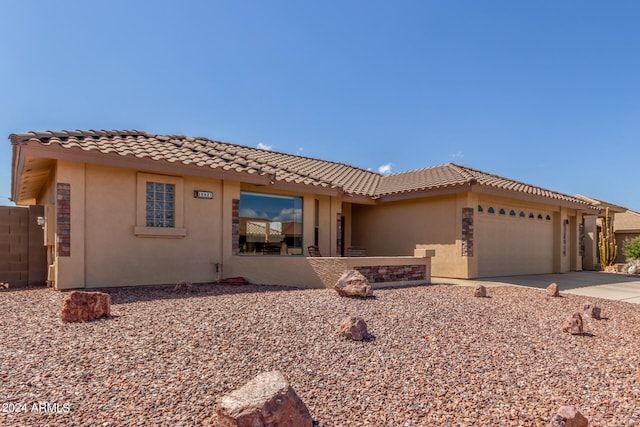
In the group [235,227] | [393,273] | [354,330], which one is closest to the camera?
[354,330]

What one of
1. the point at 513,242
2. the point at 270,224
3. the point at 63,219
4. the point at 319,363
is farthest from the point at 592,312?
the point at 63,219

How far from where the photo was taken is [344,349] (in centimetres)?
468

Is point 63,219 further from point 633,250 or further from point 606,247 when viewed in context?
point 633,250

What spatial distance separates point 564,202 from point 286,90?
13.3 m

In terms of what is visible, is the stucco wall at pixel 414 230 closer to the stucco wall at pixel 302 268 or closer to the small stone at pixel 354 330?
the stucco wall at pixel 302 268

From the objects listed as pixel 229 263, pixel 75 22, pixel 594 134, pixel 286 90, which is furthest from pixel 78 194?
pixel 594 134

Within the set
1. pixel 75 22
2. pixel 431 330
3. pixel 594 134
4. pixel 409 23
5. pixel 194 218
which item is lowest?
pixel 431 330

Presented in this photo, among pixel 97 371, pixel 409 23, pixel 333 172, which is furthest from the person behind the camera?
pixel 333 172

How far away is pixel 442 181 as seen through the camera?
1354 cm

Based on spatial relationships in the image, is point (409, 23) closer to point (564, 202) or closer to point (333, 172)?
point (333, 172)

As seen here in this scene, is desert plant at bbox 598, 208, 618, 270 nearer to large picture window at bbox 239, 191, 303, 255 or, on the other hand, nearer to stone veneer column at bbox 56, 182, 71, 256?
large picture window at bbox 239, 191, 303, 255

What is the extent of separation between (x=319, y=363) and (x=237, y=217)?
7.13m

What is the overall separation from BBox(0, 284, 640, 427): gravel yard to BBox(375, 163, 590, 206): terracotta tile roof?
21.3ft

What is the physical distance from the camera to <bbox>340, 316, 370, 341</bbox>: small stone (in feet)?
16.5
